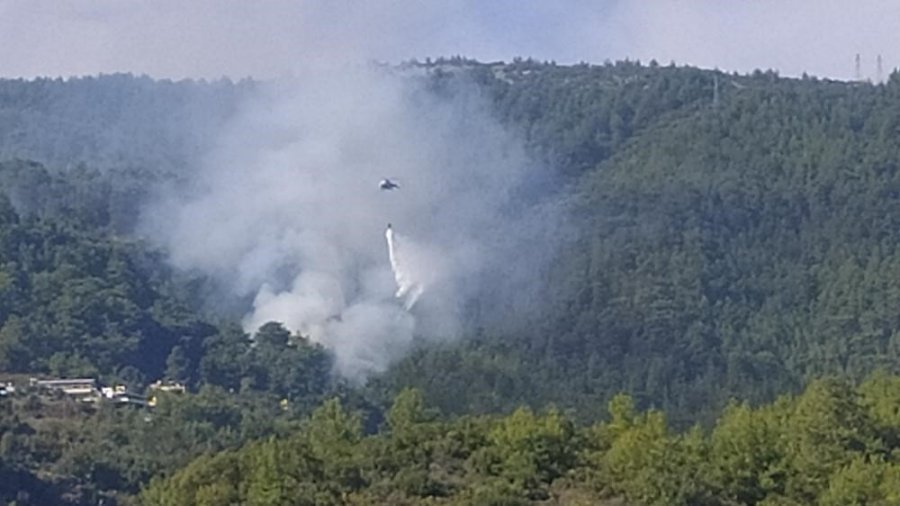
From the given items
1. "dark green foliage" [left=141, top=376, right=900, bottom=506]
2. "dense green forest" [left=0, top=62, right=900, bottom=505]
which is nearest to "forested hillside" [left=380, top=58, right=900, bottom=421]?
"dense green forest" [left=0, top=62, right=900, bottom=505]

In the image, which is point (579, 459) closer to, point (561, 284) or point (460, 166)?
point (561, 284)

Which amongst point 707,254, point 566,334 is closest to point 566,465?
point 566,334

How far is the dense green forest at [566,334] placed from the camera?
4981 centimetres

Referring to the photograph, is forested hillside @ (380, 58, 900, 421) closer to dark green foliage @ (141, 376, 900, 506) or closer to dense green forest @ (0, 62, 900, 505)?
dense green forest @ (0, 62, 900, 505)

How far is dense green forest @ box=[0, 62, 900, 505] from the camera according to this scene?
49812 mm

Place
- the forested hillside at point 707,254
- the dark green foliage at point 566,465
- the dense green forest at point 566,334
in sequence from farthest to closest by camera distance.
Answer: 1. the forested hillside at point 707,254
2. the dense green forest at point 566,334
3. the dark green foliage at point 566,465

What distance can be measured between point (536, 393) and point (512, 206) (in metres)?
40.3

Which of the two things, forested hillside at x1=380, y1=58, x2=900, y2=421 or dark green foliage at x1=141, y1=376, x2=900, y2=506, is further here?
forested hillside at x1=380, y1=58, x2=900, y2=421

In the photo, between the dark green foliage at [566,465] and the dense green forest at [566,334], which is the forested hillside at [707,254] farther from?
the dark green foliage at [566,465]

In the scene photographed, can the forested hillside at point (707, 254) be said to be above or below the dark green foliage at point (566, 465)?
above

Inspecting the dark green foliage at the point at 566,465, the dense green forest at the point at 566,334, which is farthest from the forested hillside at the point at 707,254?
the dark green foliage at the point at 566,465

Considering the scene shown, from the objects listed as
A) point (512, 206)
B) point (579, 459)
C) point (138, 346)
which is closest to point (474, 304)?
point (138, 346)

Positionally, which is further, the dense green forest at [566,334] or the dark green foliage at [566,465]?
the dense green forest at [566,334]

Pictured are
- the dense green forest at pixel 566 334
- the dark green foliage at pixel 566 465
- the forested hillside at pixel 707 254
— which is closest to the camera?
the dark green foliage at pixel 566 465
